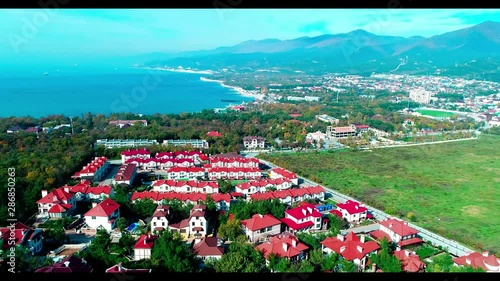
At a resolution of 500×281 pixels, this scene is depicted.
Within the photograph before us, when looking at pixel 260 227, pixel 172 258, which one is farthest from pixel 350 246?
pixel 172 258

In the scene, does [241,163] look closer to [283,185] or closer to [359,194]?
[283,185]

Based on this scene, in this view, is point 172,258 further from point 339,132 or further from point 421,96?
point 421,96

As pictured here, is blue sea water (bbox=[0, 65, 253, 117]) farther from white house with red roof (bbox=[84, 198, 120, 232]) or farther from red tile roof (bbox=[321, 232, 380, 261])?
red tile roof (bbox=[321, 232, 380, 261])

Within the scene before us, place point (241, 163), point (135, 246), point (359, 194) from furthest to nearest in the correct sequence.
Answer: point (241, 163) < point (359, 194) < point (135, 246)

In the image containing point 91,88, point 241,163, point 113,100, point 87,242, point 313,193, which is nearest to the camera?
point 87,242

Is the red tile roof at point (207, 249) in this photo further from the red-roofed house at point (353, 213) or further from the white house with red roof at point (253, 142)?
the white house with red roof at point (253, 142)

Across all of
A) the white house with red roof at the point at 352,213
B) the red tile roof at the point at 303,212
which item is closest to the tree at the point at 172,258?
the red tile roof at the point at 303,212
